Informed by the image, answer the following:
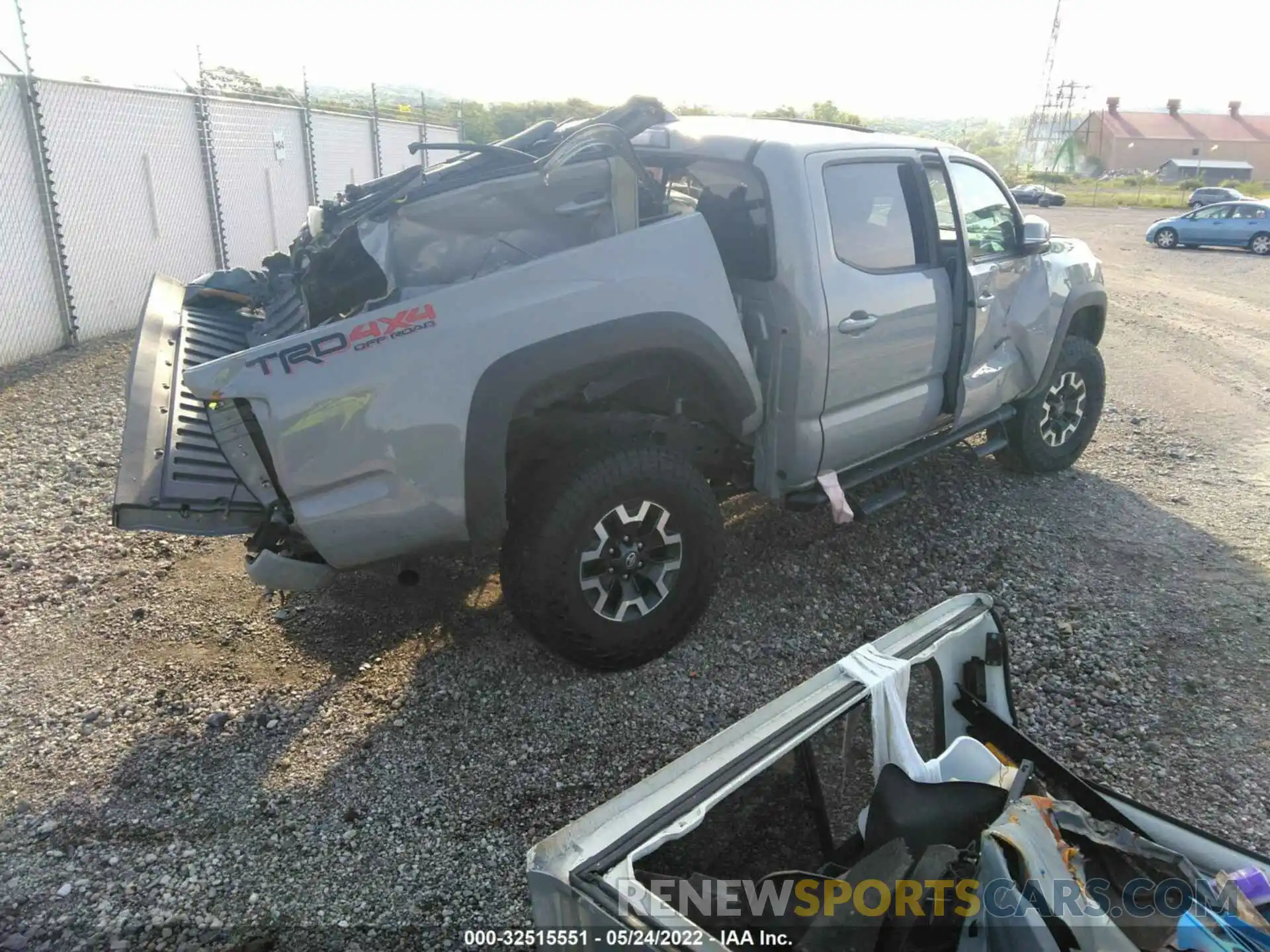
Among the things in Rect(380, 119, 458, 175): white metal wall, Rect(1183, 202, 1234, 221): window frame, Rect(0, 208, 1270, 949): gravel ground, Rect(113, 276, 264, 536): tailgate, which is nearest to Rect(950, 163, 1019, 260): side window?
Rect(0, 208, 1270, 949): gravel ground

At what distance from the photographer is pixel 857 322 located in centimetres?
400

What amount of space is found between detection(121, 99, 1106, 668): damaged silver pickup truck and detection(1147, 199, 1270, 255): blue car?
19799 mm

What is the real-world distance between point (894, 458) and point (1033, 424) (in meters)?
1.50

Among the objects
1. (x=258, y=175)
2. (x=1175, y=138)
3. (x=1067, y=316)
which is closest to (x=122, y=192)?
(x=258, y=175)

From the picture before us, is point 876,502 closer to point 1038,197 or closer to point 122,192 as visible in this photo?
point 122,192

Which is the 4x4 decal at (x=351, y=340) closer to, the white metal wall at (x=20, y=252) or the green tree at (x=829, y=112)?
the white metal wall at (x=20, y=252)

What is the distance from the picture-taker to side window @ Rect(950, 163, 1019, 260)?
472 cm

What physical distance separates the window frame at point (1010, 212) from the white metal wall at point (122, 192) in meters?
7.65

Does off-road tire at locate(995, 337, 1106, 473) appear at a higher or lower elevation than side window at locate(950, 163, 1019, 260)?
lower

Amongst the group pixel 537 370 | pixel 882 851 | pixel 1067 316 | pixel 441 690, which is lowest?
pixel 441 690

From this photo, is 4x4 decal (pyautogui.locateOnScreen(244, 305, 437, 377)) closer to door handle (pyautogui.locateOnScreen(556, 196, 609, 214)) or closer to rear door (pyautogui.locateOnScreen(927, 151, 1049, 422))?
door handle (pyautogui.locateOnScreen(556, 196, 609, 214))

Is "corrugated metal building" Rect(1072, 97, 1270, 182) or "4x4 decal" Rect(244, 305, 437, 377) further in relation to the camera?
"corrugated metal building" Rect(1072, 97, 1270, 182)

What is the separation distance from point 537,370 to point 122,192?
8457mm

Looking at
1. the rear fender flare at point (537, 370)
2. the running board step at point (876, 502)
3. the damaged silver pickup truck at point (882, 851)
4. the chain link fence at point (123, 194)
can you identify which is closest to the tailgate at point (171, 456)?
the rear fender flare at point (537, 370)
